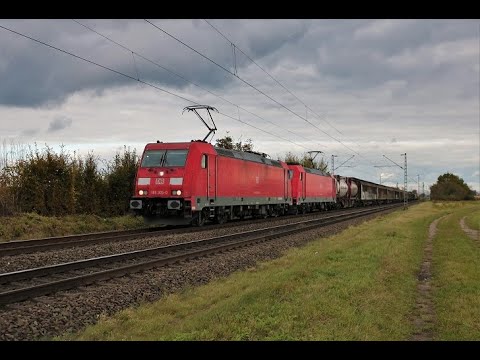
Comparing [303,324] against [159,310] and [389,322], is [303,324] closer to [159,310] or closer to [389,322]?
[389,322]

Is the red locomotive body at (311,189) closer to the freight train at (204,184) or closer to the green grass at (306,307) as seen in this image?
the freight train at (204,184)

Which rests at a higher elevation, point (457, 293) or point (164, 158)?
point (164, 158)

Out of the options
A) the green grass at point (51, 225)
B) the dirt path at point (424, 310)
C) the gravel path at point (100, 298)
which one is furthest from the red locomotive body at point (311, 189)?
the dirt path at point (424, 310)

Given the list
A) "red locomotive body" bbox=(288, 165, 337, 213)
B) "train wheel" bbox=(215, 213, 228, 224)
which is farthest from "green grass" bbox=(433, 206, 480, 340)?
"red locomotive body" bbox=(288, 165, 337, 213)

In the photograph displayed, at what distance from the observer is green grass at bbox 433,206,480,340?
6.84 m

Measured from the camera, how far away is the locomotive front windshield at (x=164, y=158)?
21625 mm

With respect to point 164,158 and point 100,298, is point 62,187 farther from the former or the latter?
point 100,298

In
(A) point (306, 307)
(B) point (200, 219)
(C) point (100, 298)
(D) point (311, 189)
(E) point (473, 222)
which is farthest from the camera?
(D) point (311, 189)

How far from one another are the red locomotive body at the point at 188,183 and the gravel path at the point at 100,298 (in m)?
6.91

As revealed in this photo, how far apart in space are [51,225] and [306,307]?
644 inches

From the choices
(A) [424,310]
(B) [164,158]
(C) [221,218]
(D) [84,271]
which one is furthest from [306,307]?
(C) [221,218]

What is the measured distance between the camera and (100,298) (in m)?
8.62

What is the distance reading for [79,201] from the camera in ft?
86.9

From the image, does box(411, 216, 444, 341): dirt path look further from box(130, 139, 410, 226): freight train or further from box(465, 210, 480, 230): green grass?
box(465, 210, 480, 230): green grass
